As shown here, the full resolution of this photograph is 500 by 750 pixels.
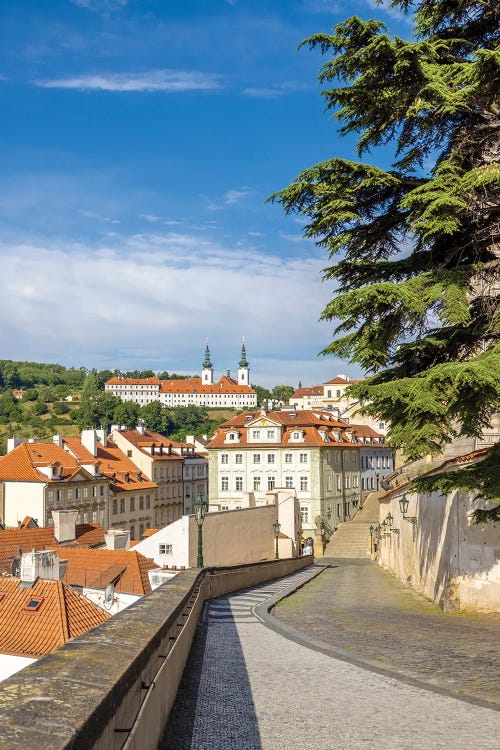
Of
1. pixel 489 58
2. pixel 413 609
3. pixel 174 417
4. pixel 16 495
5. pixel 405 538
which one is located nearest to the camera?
pixel 489 58

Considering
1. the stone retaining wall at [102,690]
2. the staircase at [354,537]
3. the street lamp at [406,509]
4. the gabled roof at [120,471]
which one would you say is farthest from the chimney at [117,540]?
the gabled roof at [120,471]

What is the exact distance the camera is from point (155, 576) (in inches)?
851

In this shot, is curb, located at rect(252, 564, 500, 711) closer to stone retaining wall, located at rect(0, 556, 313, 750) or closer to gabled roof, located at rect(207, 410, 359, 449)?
stone retaining wall, located at rect(0, 556, 313, 750)

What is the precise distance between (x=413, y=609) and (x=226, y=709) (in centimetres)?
1093

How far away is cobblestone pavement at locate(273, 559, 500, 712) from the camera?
8.67m

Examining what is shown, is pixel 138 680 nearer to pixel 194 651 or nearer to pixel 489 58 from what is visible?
pixel 194 651

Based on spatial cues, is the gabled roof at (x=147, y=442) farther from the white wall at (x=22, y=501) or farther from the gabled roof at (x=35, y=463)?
the white wall at (x=22, y=501)

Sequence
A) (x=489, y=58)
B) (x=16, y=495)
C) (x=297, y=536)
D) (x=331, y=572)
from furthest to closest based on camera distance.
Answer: (x=16, y=495) < (x=297, y=536) < (x=331, y=572) < (x=489, y=58)

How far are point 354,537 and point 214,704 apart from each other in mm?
50839

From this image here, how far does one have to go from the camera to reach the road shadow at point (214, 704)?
5848 mm

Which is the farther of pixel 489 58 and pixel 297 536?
pixel 297 536

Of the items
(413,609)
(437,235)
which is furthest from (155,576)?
(437,235)

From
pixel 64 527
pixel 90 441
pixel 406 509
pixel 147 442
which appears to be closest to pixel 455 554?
pixel 406 509

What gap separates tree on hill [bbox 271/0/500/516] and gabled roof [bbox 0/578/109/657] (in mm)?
10511
